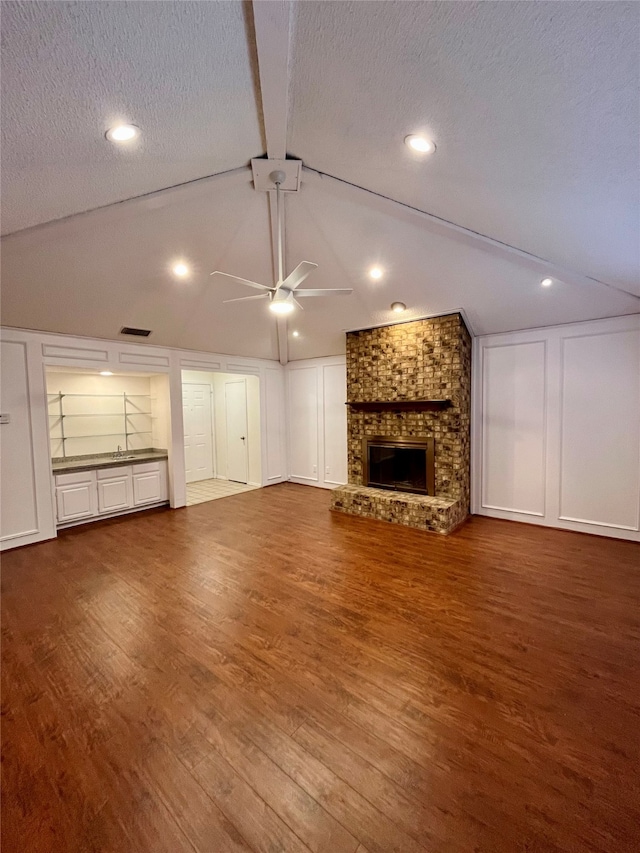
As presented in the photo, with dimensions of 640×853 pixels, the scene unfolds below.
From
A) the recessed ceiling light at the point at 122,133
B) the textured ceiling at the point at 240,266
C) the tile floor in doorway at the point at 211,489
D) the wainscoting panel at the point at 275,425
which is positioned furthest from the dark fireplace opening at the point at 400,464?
the recessed ceiling light at the point at 122,133

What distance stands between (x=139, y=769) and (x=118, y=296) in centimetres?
442

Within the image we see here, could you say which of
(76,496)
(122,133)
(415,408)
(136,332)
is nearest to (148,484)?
(76,496)

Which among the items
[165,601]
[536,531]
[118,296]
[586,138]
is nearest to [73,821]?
[165,601]

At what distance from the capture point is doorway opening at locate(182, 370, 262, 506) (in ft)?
23.6

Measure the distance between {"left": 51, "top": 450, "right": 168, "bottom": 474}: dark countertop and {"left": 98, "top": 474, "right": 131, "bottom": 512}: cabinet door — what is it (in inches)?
9.3

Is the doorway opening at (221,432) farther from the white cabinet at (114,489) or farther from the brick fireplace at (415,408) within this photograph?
the brick fireplace at (415,408)

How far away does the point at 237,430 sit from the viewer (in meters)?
7.54

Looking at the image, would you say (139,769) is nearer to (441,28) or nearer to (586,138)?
(441,28)

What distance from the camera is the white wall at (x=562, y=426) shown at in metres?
4.10

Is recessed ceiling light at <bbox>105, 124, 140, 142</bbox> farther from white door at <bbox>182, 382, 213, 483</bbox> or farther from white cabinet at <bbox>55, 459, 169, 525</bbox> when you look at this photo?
white door at <bbox>182, 382, 213, 483</bbox>

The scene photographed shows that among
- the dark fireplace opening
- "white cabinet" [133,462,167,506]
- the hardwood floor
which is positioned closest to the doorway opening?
"white cabinet" [133,462,167,506]

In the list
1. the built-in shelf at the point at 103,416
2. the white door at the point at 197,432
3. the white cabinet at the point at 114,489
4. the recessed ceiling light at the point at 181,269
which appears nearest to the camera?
the recessed ceiling light at the point at 181,269

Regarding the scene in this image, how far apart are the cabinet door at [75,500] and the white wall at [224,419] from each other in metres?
2.70

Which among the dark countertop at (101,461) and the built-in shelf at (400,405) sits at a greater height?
the built-in shelf at (400,405)
